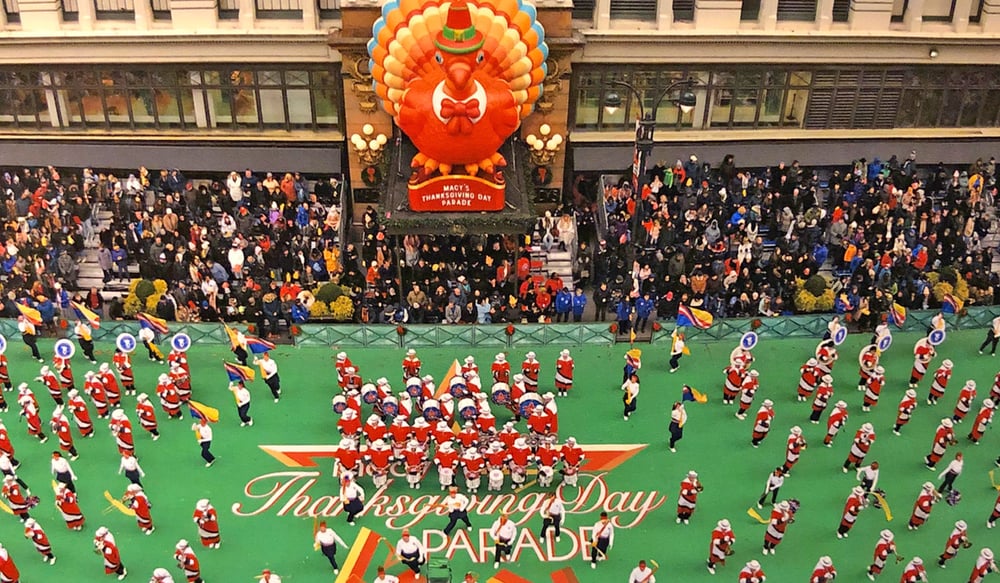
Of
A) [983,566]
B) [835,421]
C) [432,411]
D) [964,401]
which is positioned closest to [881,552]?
[983,566]

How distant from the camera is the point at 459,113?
26.7 metres

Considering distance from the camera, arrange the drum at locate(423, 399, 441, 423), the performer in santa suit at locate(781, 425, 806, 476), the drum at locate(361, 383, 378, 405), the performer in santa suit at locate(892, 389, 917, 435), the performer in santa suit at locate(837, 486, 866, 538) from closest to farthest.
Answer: the performer in santa suit at locate(837, 486, 866, 538)
the performer in santa suit at locate(781, 425, 806, 476)
the drum at locate(423, 399, 441, 423)
the drum at locate(361, 383, 378, 405)
the performer in santa suit at locate(892, 389, 917, 435)

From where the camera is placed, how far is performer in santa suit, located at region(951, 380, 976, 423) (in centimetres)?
2356

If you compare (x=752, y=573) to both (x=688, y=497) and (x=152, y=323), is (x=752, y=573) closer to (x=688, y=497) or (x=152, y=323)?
(x=688, y=497)

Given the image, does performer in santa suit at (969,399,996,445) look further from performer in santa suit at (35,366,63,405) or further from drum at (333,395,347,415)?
performer in santa suit at (35,366,63,405)

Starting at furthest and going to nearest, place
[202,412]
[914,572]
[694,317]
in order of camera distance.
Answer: [694,317] < [202,412] < [914,572]

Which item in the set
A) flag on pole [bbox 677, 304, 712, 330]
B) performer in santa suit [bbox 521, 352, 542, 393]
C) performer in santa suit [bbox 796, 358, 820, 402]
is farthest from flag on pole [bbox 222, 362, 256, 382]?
performer in santa suit [bbox 796, 358, 820, 402]

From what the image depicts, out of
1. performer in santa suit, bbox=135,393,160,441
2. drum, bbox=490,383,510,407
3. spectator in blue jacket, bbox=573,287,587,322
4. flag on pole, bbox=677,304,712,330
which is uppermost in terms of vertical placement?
flag on pole, bbox=677,304,712,330

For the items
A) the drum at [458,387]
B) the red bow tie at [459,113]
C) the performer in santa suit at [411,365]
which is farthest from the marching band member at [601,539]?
the red bow tie at [459,113]

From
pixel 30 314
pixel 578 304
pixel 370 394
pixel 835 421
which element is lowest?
pixel 835 421

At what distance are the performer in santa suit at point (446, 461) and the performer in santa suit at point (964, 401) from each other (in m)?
12.8

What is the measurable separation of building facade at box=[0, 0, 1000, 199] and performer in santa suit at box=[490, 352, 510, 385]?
8791 mm

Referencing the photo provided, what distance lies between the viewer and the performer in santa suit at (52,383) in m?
23.4

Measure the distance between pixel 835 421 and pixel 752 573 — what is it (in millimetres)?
5600
